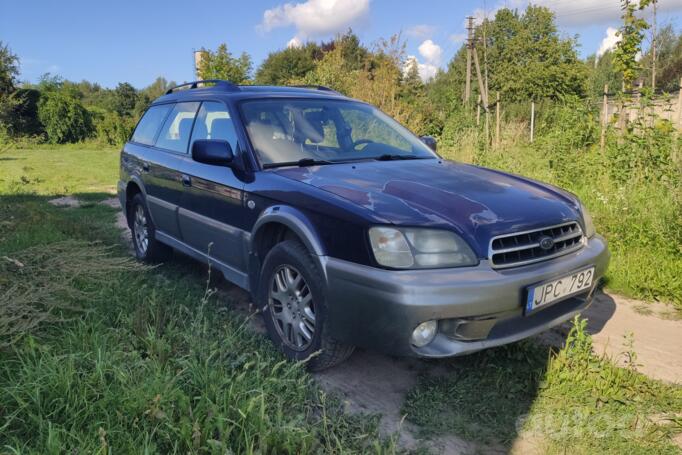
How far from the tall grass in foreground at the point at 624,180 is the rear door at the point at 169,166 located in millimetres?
3810

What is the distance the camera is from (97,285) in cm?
367

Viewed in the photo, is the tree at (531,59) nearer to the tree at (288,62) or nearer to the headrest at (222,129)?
the tree at (288,62)

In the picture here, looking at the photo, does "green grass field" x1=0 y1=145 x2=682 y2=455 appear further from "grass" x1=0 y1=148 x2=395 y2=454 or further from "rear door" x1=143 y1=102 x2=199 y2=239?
"rear door" x1=143 y1=102 x2=199 y2=239

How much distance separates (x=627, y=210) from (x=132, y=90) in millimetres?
58228

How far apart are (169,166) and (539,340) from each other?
10.4 ft

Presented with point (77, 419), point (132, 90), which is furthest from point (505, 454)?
point (132, 90)

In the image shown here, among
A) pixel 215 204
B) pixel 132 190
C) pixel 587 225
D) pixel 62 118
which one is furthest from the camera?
pixel 62 118

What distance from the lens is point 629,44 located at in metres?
7.26

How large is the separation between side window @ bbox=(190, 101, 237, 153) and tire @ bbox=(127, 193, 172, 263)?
4.21 ft

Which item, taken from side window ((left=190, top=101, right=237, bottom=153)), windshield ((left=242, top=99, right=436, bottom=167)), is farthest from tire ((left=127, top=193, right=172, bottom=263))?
windshield ((left=242, top=99, right=436, bottom=167))

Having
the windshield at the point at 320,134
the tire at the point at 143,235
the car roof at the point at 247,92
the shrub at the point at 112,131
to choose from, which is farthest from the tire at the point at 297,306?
the shrub at the point at 112,131

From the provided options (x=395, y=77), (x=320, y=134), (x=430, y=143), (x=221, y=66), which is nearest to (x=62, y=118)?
(x=221, y=66)

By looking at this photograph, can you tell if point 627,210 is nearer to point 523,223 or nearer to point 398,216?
point 523,223

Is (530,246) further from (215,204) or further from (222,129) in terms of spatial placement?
(222,129)
